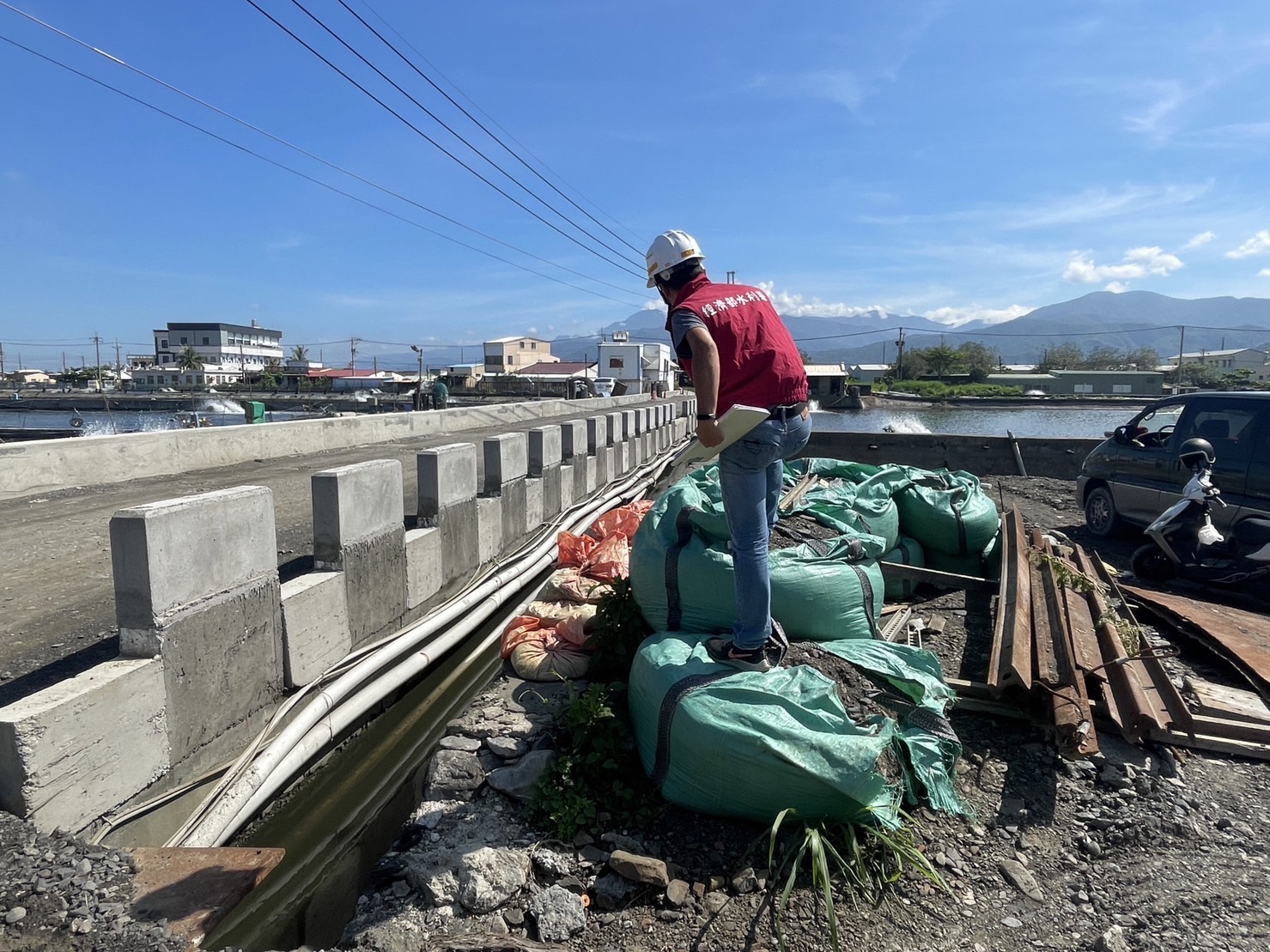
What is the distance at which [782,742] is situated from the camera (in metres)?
2.79

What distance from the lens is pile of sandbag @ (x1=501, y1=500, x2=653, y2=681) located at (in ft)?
14.6

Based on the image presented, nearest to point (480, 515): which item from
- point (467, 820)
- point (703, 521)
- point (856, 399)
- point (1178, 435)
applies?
point (703, 521)

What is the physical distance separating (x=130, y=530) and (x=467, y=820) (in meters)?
1.73

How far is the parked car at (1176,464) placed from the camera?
6.69m

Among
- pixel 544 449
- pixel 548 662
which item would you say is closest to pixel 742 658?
pixel 548 662

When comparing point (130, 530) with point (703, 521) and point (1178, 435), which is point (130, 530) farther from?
point (1178, 435)

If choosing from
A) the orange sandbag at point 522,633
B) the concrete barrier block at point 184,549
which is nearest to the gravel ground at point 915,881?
the concrete barrier block at point 184,549

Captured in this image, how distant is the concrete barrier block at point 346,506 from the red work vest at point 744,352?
6.85 ft

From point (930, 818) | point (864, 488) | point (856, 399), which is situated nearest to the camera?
point (930, 818)

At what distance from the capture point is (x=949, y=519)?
6.23 meters

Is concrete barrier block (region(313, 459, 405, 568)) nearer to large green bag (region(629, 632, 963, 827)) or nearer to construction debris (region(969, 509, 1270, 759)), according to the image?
large green bag (region(629, 632, 963, 827))

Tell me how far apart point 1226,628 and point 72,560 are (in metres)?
7.44

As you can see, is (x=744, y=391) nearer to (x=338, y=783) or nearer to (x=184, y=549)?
(x=184, y=549)

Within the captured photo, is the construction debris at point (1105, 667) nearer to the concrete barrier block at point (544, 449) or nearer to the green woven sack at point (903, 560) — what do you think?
the green woven sack at point (903, 560)
